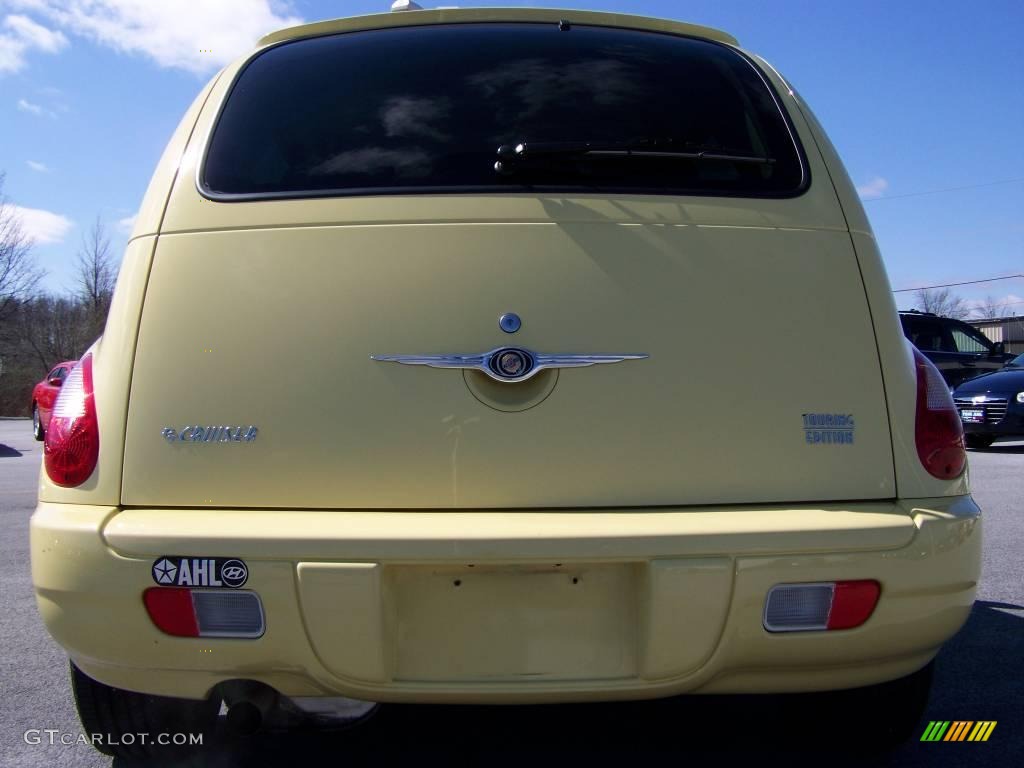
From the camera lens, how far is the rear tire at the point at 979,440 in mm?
12398

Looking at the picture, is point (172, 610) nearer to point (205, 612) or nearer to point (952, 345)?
point (205, 612)

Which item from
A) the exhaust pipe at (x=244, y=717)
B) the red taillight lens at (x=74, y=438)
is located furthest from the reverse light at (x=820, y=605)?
the red taillight lens at (x=74, y=438)

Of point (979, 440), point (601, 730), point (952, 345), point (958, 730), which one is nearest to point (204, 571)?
point (601, 730)

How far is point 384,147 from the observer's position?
7.10 feet

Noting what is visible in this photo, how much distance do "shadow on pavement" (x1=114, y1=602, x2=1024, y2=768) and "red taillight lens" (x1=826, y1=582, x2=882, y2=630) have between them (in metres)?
0.68

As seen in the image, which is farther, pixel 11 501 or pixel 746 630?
pixel 11 501

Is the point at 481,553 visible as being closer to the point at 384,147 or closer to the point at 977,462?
the point at 384,147

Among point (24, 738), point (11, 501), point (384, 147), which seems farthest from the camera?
point (11, 501)

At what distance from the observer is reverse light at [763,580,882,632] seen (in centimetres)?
184

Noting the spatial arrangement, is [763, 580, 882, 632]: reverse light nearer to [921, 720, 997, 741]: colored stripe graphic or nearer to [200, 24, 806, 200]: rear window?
[200, 24, 806, 200]: rear window

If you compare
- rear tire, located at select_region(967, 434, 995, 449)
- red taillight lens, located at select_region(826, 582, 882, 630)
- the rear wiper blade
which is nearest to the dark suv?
rear tire, located at select_region(967, 434, 995, 449)

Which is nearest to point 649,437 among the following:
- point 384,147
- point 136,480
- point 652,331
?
point 652,331

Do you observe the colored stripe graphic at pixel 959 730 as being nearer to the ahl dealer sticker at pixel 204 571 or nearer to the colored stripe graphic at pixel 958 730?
the colored stripe graphic at pixel 958 730

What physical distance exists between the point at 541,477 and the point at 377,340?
1.45 feet
